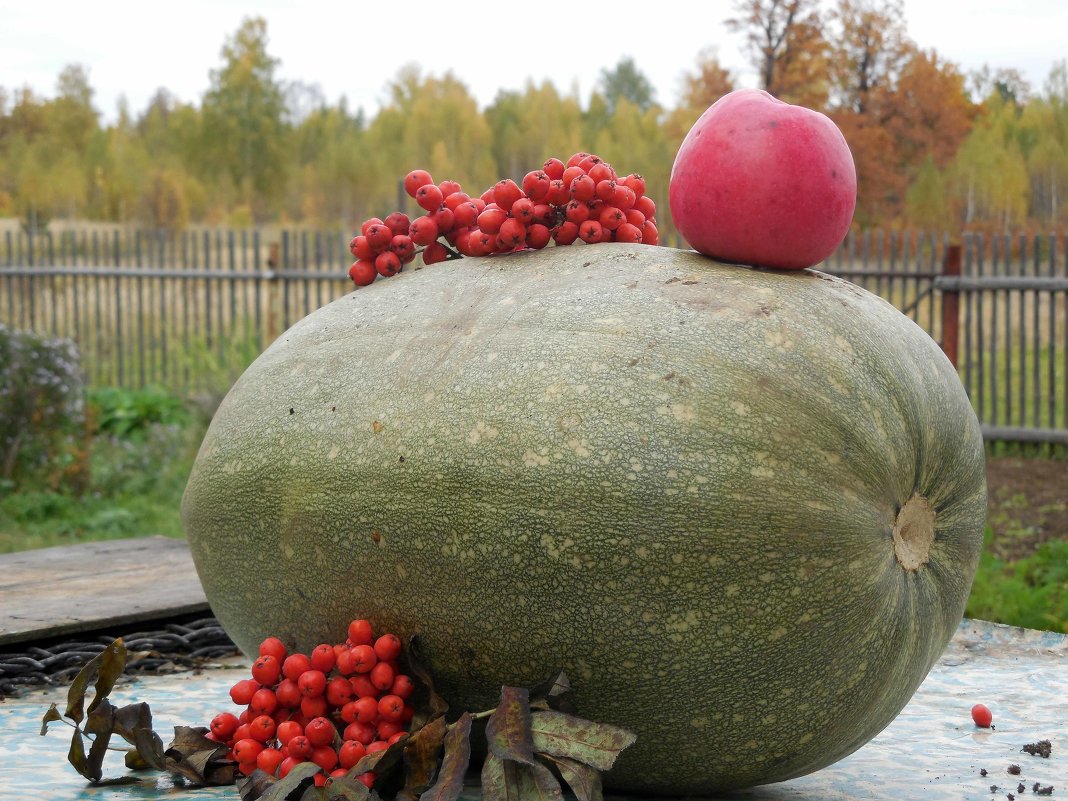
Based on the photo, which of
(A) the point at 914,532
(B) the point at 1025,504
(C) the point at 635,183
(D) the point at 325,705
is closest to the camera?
(A) the point at 914,532

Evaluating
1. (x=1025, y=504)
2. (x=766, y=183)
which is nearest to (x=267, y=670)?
(x=766, y=183)

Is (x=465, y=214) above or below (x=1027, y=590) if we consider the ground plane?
above

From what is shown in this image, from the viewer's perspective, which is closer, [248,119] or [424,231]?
[424,231]

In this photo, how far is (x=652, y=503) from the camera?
2.32m

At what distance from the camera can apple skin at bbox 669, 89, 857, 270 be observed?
8.87ft

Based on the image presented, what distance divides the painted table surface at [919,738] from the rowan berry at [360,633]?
423mm

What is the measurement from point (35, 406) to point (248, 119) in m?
19.1

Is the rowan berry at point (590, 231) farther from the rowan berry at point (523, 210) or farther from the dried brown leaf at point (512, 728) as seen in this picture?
the dried brown leaf at point (512, 728)

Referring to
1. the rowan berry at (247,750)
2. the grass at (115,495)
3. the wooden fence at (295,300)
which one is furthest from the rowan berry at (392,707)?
the wooden fence at (295,300)

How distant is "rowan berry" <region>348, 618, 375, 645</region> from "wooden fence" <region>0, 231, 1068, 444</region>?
7414 mm

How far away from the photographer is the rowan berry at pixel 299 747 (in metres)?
2.58

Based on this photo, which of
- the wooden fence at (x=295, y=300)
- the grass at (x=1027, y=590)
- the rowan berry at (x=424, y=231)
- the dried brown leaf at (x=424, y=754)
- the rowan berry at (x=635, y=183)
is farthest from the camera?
the wooden fence at (x=295, y=300)

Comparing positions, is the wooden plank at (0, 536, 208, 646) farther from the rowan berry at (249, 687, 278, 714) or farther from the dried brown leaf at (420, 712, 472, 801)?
the dried brown leaf at (420, 712, 472, 801)

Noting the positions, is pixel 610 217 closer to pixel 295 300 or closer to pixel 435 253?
pixel 435 253
